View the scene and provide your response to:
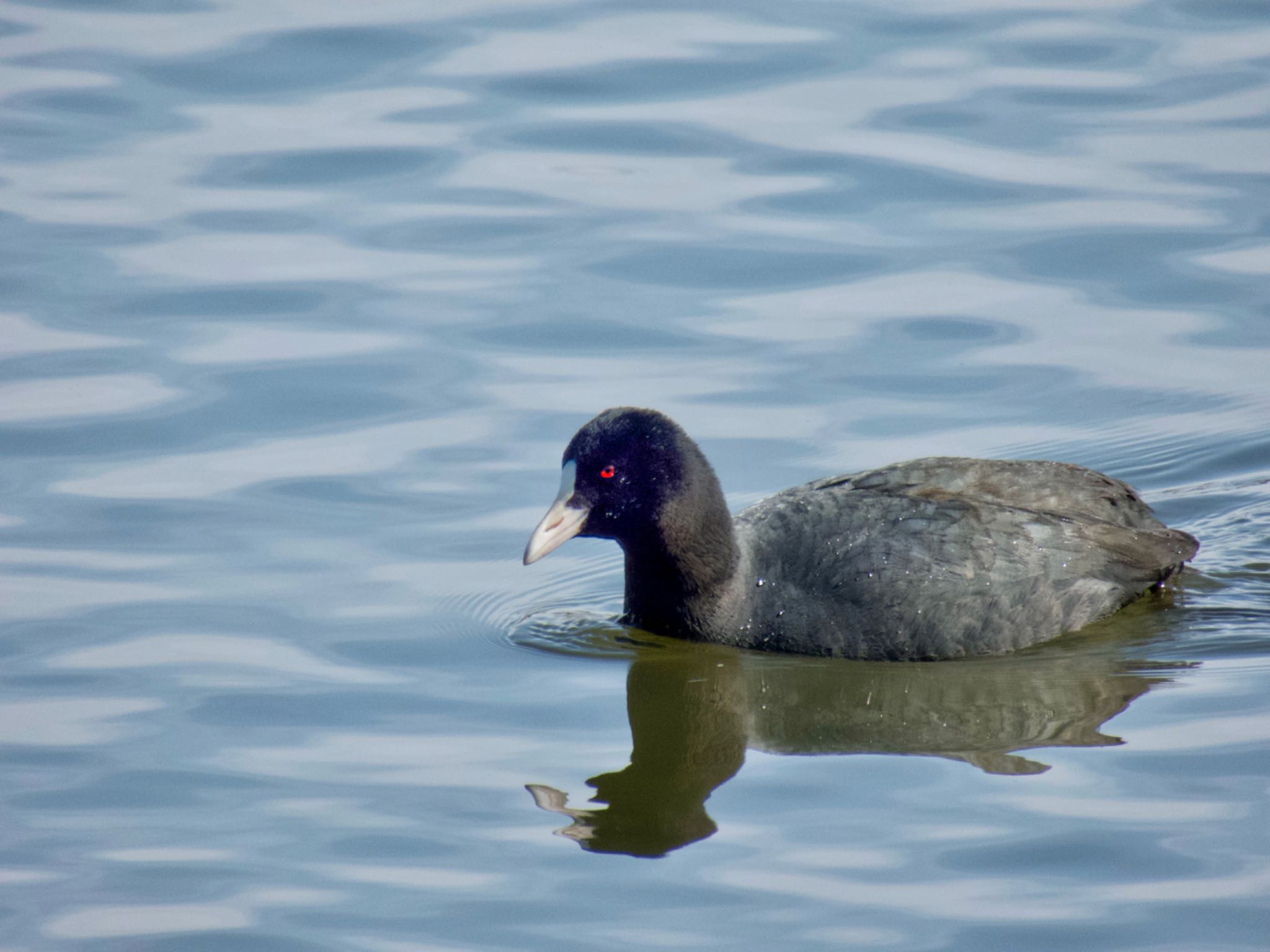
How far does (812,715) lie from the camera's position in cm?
668

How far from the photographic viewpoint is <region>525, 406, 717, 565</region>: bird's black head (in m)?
7.09

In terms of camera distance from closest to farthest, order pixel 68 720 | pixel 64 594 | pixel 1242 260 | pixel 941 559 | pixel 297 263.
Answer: pixel 68 720 → pixel 941 559 → pixel 64 594 → pixel 1242 260 → pixel 297 263

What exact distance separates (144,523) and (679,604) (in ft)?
7.80

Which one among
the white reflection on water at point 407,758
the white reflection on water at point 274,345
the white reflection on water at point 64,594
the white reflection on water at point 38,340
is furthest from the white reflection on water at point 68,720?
the white reflection on water at point 38,340

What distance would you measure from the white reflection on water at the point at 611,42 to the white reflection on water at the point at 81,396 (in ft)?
15.9

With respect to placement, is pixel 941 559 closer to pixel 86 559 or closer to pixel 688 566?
pixel 688 566

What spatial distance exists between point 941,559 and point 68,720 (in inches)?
124

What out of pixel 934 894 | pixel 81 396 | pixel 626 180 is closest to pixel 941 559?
pixel 934 894

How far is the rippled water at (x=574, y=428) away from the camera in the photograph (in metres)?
5.54

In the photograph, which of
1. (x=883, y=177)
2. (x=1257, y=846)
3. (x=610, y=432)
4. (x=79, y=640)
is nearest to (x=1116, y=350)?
(x=883, y=177)

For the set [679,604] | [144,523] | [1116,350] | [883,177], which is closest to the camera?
[679,604]

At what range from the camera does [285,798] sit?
236 inches

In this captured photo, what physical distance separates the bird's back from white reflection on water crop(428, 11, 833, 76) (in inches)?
265

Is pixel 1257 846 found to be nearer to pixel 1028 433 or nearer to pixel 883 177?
pixel 1028 433
